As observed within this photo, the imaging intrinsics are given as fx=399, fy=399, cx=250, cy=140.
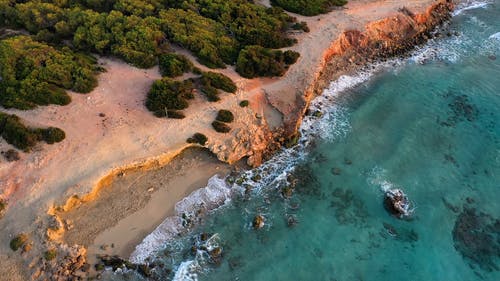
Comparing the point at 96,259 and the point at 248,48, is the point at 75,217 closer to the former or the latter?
the point at 96,259

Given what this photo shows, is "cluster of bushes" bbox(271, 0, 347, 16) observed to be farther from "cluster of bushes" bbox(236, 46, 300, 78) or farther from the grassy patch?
the grassy patch

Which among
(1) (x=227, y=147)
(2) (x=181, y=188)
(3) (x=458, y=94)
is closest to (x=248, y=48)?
(1) (x=227, y=147)

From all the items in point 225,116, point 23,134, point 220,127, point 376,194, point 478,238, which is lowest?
point 478,238

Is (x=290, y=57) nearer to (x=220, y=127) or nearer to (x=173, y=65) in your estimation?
(x=220, y=127)

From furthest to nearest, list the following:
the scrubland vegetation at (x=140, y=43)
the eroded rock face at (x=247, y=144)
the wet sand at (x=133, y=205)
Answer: the scrubland vegetation at (x=140, y=43) < the eroded rock face at (x=247, y=144) < the wet sand at (x=133, y=205)

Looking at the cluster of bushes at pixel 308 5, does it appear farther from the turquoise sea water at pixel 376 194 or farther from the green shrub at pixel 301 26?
the turquoise sea water at pixel 376 194

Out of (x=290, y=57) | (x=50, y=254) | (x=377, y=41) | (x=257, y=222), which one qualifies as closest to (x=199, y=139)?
(x=257, y=222)

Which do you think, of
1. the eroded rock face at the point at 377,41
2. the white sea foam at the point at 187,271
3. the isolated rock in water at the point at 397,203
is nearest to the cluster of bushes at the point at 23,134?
the white sea foam at the point at 187,271
